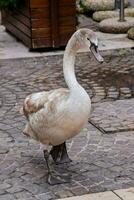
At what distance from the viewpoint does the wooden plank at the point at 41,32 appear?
1003 centimetres

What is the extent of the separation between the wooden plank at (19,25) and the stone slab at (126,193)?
18.6ft

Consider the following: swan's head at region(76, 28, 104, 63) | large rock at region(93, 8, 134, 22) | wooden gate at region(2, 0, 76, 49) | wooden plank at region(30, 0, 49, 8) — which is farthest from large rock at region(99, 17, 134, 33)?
swan's head at region(76, 28, 104, 63)

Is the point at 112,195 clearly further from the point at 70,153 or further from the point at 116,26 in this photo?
the point at 116,26

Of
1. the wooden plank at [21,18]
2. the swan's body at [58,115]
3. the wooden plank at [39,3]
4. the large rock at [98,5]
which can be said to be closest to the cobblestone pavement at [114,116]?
the swan's body at [58,115]

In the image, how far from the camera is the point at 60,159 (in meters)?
5.52

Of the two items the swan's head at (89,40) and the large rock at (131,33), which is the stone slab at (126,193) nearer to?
the swan's head at (89,40)

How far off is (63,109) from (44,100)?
0.29 meters

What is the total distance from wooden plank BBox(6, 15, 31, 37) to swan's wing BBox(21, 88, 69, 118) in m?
4.99

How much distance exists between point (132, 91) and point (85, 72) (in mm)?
1182

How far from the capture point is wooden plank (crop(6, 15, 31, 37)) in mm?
10244

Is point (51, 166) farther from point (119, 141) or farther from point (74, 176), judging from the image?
point (119, 141)

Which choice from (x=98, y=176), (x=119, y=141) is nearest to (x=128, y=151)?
(x=119, y=141)

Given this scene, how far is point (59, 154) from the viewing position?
5500 mm

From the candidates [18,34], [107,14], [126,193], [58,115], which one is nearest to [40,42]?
[18,34]
